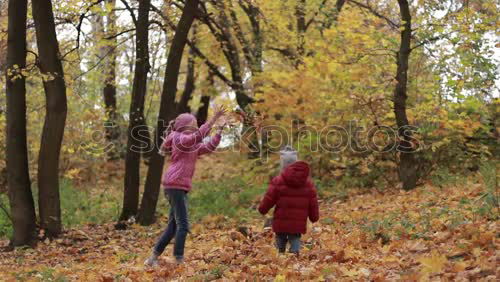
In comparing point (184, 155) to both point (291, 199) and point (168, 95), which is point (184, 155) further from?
point (168, 95)

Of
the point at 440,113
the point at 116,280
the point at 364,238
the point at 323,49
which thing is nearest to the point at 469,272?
the point at 364,238

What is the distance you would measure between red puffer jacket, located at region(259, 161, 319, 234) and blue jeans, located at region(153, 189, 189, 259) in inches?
35.0

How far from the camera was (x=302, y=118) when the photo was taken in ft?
54.3

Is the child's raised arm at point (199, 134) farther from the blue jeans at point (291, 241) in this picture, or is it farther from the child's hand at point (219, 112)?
the blue jeans at point (291, 241)

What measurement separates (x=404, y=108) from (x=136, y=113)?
5.43 metres

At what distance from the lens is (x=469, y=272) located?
5508 millimetres

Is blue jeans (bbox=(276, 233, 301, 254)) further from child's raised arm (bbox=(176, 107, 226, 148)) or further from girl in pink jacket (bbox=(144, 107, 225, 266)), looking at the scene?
child's raised arm (bbox=(176, 107, 226, 148))

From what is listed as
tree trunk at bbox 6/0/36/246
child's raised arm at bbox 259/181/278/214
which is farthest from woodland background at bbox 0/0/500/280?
child's raised arm at bbox 259/181/278/214

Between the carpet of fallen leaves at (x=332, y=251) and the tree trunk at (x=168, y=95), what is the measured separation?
524 mm

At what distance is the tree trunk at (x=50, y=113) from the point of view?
1193cm

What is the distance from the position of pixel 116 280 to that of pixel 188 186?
4.50 ft

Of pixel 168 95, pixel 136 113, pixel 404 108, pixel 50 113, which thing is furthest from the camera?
pixel 136 113

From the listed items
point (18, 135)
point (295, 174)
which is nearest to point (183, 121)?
point (295, 174)

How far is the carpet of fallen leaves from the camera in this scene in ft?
20.3
